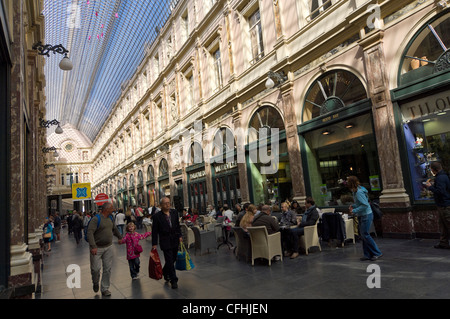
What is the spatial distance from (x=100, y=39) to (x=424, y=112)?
2991 cm

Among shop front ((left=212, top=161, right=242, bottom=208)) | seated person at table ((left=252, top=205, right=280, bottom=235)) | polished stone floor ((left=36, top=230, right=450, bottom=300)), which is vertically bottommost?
polished stone floor ((left=36, top=230, right=450, bottom=300))

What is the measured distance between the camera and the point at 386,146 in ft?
27.1

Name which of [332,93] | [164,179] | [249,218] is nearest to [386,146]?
[332,93]

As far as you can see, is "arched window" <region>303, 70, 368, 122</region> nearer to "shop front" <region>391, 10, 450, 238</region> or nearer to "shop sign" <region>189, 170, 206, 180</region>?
"shop front" <region>391, 10, 450, 238</region>

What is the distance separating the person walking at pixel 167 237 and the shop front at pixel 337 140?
619 centimetres

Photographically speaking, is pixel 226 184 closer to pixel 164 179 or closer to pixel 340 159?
pixel 340 159

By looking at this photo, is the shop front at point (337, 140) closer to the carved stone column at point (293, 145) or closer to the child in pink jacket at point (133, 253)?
the carved stone column at point (293, 145)

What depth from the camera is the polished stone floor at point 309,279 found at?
171 inches

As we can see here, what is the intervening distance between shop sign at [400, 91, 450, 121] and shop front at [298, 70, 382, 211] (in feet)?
3.25

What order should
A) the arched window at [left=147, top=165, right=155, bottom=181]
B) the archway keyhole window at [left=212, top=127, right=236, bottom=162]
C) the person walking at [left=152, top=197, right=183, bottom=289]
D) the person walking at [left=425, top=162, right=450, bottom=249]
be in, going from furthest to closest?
1. the arched window at [left=147, top=165, right=155, bottom=181]
2. the archway keyhole window at [left=212, top=127, right=236, bottom=162]
3. the person walking at [left=425, top=162, right=450, bottom=249]
4. the person walking at [left=152, top=197, right=183, bottom=289]

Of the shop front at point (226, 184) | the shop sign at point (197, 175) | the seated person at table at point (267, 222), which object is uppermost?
the shop sign at point (197, 175)

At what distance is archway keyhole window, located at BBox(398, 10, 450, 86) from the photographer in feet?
24.0

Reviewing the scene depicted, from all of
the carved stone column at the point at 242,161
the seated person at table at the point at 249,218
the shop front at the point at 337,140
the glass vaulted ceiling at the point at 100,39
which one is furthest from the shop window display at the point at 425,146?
the glass vaulted ceiling at the point at 100,39

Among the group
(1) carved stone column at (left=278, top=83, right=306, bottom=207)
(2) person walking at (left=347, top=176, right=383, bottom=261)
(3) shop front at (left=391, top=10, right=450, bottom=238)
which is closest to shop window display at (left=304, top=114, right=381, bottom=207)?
(1) carved stone column at (left=278, top=83, right=306, bottom=207)
